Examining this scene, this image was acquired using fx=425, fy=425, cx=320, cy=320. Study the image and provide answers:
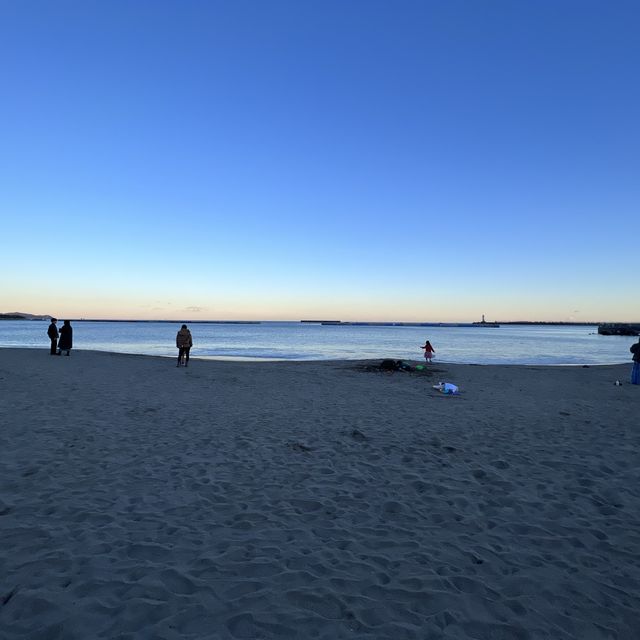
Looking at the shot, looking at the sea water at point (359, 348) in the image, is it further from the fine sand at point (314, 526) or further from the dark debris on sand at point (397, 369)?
the fine sand at point (314, 526)

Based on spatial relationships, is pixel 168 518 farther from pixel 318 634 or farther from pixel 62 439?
pixel 62 439

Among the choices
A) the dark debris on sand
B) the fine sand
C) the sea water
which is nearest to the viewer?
the fine sand

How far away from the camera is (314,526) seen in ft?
16.0

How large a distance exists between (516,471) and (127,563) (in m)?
5.77

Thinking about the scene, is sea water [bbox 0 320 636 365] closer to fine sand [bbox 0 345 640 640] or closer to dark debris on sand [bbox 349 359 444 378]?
dark debris on sand [bbox 349 359 444 378]

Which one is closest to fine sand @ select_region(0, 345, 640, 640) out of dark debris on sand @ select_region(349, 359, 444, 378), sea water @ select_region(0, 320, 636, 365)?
dark debris on sand @ select_region(349, 359, 444, 378)

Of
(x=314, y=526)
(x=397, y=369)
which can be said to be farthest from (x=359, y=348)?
(x=314, y=526)

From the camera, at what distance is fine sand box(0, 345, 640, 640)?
11.0 feet

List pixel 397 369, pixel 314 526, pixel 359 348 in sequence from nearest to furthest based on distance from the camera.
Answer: pixel 314 526, pixel 397 369, pixel 359 348

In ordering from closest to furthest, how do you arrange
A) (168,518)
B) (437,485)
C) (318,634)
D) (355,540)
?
(318,634)
(355,540)
(168,518)
(437,485)

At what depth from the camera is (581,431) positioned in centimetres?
963

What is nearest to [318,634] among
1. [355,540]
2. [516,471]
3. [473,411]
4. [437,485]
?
[355,540]

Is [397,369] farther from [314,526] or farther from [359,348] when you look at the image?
[359,348]

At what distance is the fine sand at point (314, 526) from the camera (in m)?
3.36
